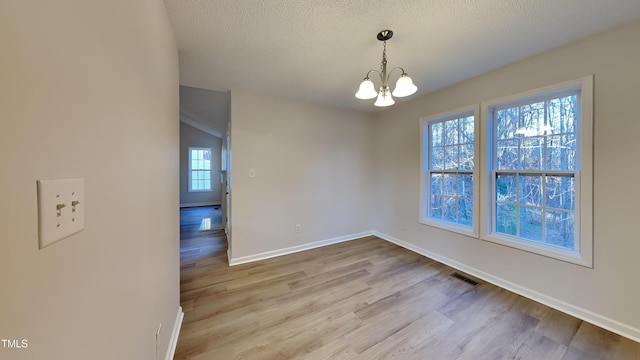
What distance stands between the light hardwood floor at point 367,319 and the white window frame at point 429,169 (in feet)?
1.82

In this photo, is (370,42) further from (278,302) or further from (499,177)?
(278,302)

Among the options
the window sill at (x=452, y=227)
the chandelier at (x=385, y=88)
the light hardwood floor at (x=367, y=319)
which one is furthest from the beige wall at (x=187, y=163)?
the chandelier at (x=385, y=88)

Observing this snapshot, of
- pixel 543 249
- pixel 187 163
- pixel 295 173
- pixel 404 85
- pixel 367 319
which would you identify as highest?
pixel 404 85

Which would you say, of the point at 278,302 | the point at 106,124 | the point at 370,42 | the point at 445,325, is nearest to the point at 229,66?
the point at 370,42

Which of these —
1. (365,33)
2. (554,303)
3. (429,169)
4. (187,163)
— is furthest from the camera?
(187,163)

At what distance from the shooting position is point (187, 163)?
7.06 m

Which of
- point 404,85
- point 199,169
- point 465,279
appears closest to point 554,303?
point 465,279

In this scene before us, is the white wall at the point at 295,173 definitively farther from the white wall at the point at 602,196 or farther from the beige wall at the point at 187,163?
the beige wall at the point at 187,163

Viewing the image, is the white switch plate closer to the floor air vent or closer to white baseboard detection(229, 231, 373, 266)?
white baseboard detection(229, 231, 373, 266)

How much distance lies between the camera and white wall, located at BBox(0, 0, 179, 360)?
0.35 meters

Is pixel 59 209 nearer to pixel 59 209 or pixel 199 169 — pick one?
pixel 59 209

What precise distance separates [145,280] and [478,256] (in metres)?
3.12

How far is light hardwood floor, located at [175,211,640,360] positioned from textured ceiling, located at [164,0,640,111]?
92.4 inches

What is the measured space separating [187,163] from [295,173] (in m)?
5.55
